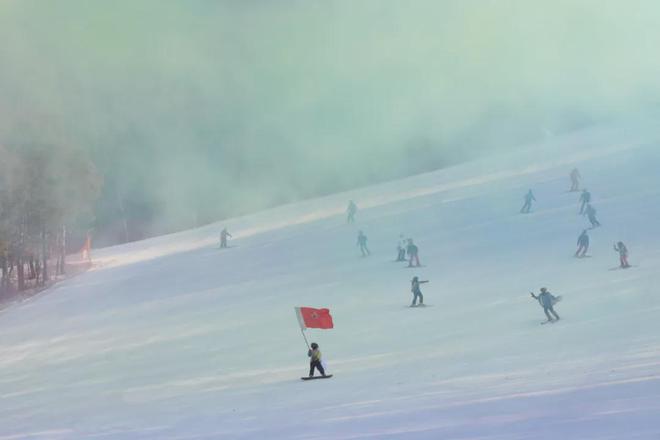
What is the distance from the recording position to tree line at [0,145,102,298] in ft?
94.0

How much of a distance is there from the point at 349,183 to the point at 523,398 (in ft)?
117

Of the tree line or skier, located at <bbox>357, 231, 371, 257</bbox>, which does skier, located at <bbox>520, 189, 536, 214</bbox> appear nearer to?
skier, located at <bbox>357, 231, 371, 257</bbox>

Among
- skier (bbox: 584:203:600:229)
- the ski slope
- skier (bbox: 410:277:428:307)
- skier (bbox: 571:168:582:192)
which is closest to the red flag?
the ski slope

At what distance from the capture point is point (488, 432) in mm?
7695

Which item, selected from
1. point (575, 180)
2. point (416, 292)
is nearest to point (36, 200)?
point (575, 180)

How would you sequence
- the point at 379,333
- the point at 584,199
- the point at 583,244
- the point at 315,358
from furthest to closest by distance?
the point at 584,199 → the point at 583,244 → the point at 379,333 → the point at 315,358

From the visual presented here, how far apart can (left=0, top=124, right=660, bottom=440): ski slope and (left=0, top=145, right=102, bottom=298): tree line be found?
2.90 meters

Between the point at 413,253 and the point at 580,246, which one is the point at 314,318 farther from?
the point at 413,253

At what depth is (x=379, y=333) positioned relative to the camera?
46.1ft

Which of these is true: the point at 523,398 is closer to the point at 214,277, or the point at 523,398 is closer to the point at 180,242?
the point at 214,277

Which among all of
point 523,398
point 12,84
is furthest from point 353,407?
point 12,84

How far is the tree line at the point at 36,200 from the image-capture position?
94.0 ft

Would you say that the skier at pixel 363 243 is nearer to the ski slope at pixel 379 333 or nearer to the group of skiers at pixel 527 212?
the group of skiers at pixel 527 212

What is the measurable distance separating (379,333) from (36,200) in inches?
728
